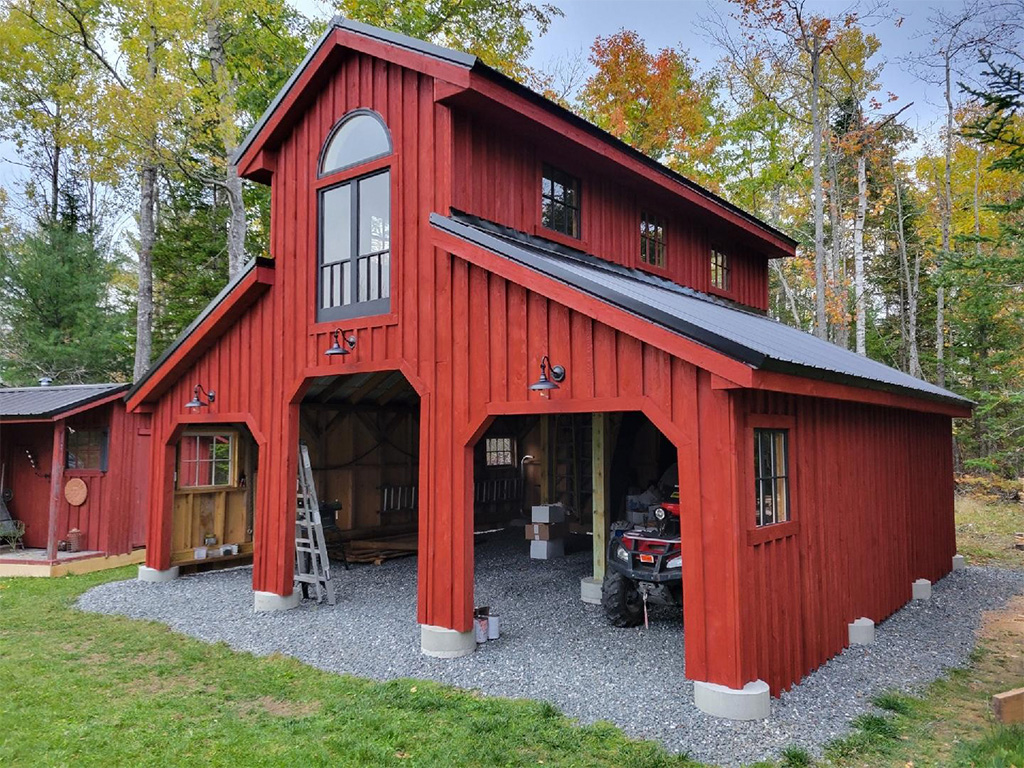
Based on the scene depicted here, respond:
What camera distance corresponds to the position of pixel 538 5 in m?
21.0

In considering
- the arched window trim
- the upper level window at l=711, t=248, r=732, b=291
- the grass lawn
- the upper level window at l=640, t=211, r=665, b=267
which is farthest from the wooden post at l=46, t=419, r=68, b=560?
the upper level window at l=711, t=248, r=732, b=291

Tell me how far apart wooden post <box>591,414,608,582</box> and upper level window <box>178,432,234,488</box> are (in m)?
7.08

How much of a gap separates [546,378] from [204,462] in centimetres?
838

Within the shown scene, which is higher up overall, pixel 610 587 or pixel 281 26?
pixel 281 26

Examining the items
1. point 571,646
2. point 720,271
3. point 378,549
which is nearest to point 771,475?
point 571,646

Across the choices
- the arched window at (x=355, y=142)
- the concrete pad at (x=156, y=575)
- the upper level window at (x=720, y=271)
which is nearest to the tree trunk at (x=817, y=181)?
the upper level window at (x=720, y=271)

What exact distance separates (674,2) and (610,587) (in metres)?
21.2

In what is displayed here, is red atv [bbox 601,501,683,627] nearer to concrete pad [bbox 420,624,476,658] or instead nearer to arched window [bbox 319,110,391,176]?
concrete pad [bbox 420,624,476,658]

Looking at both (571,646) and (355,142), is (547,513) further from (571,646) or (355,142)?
(355,142)

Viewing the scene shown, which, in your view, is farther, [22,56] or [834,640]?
[22,56]

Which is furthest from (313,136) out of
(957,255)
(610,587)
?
(957,255)

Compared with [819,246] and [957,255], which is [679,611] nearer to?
[957,255]

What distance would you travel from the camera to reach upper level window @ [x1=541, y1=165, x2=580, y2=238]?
8891 mm

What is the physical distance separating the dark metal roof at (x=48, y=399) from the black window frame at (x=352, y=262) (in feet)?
20.2
